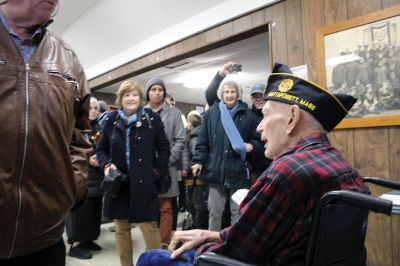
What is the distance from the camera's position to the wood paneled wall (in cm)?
177

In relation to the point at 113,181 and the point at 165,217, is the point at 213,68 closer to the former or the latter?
the point at 165,217

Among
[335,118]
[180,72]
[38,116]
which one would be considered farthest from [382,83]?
[180,72]

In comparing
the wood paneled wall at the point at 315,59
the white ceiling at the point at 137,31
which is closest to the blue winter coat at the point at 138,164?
the wood paneled wall at the point at 315,59

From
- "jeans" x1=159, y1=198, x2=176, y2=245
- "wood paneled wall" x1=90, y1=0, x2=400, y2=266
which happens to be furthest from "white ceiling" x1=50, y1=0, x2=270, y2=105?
"jeans" x1=159, y1=198, x2=176, y2=245

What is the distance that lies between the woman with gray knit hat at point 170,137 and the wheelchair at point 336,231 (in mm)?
1527

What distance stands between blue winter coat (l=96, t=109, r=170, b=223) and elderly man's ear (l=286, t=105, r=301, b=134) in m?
1.13

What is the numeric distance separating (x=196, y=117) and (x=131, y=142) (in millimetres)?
1985

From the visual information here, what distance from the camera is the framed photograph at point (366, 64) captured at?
1.76m

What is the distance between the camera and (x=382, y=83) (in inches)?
71.0

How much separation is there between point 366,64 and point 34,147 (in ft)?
5.89

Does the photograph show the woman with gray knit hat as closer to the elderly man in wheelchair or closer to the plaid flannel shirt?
the elderly man in wheelchair

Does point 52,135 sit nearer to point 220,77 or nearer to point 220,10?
point 220,77

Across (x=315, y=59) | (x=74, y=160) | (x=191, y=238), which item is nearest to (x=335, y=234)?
(x=191, y=238)

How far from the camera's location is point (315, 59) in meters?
2.08
